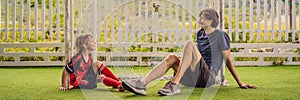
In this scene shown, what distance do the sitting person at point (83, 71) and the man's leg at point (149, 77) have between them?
1.13 feet

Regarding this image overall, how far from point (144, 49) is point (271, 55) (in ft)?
5.65

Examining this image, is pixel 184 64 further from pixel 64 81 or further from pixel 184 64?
pixel 64 81

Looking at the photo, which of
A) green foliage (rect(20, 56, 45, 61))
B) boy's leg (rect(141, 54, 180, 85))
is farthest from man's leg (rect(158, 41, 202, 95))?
green foliage (rect(20, 56, 45, 61))

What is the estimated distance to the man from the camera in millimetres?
3830

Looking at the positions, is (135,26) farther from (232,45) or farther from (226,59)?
(226,59)

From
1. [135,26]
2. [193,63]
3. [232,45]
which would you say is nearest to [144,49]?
[135,26]

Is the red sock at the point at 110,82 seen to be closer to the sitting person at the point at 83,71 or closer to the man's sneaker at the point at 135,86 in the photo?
the sitting person at the point at 83,71

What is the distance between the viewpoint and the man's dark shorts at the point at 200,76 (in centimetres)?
395

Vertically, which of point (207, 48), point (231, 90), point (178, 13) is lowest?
point (231, 90)

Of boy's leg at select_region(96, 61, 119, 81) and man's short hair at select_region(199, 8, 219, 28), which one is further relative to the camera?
boy's leg at select_region(96, 61, 119, 81)

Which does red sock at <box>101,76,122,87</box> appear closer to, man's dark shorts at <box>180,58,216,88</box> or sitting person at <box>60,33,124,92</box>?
sitting person at <box>60,33,124,92</box>

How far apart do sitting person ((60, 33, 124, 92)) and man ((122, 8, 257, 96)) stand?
403 mm

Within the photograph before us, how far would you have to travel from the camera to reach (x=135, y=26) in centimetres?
711

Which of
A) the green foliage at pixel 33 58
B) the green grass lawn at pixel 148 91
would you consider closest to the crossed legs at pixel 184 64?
the green grass lawn at pixel 148 91
